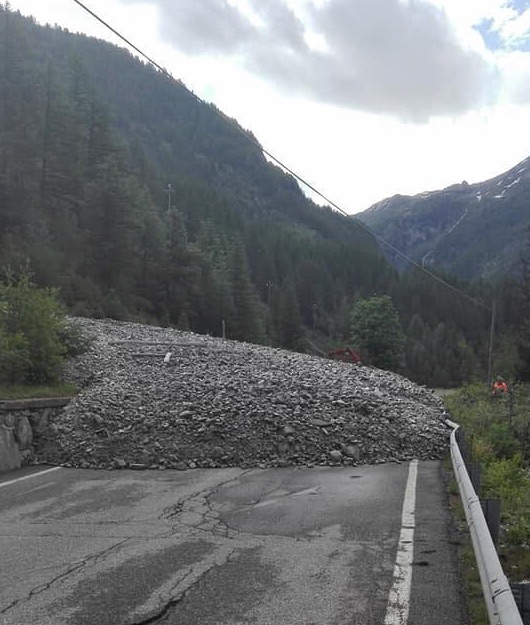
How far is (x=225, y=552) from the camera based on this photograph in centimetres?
672

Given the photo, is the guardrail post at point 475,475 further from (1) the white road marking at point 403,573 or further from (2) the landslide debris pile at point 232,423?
(2) the landslide debris pile at point 232,423

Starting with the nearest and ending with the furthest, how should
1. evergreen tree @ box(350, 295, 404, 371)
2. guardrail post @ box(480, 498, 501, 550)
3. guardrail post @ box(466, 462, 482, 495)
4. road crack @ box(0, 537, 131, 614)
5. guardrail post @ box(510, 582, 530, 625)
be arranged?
guardrail post @ box(510, 582, 530, 625), road crack @ box(0, 537, 131, 614), guardrail post @ box(480, 498, 501, 550), guardrail post @ box(466, 462, 482, 495), evergreen tree @ box(350, 295, 404, 371)

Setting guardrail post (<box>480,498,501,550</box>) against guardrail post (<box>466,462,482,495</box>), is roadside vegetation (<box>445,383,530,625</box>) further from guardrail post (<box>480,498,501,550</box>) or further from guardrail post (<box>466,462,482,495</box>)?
guardrail post (<box>480,498,501,550</box>)

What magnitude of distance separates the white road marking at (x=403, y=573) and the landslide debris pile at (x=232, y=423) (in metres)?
4.21

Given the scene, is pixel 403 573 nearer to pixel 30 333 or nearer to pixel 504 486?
pixel 504 486

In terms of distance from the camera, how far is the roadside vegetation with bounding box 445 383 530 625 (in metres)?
6.10

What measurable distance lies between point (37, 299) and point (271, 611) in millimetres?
12907

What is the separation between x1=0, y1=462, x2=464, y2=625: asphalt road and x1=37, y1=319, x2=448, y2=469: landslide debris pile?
1738mm

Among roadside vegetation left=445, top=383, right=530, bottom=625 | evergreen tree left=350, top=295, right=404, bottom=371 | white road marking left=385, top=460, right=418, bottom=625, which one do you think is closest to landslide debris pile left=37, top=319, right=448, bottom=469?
roadside vegetation left=445, top=383, right=530, bottom=625

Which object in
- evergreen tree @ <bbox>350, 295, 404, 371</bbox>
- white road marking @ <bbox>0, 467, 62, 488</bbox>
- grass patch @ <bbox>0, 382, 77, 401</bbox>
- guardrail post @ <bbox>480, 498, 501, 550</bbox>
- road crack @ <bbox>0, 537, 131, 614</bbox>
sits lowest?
evergreen tree @ <bbox>350, 295, 404, 371</bbox>

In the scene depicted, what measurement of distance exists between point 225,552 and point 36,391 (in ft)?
29.3

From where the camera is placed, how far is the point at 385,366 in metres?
69.7

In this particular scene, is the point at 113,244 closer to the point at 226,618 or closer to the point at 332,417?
the point at 332,417

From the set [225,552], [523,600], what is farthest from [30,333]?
[523,600]
